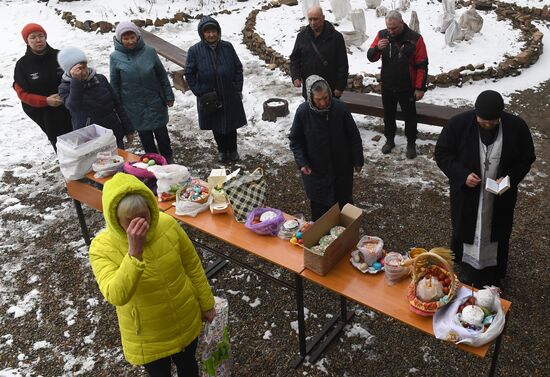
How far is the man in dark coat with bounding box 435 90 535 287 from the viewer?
3.47 metres

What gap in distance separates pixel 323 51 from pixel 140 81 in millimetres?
2102

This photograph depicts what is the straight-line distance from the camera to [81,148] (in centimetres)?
471

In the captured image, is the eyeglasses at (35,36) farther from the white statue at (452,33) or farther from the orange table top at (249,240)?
the white statue at (452,33)

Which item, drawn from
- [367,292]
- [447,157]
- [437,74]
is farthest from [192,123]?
[367,292]

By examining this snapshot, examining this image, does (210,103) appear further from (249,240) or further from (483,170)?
(483,170)

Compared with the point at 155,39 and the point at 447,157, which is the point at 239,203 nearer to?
the point at 447,157

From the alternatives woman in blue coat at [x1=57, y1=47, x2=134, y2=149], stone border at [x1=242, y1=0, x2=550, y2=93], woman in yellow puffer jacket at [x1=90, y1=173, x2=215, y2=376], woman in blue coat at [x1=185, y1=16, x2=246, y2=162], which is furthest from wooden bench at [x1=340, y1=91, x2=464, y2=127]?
woman in yellow puffer jacket at [x1=90, y1=173, x2=215, y2=376]

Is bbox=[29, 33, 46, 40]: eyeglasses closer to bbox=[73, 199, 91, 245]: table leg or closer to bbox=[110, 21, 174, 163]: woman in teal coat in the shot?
bbox=[110, 21, 174, 163]: woman in teal coat

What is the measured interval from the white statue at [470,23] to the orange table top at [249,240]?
6787 mm

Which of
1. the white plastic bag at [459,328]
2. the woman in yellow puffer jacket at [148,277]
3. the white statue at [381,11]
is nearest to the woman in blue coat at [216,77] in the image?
the woman in yellow puffer jacket at [148,277]

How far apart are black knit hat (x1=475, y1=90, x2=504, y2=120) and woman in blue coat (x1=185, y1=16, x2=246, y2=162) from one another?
10.7 feet

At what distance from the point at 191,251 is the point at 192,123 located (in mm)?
5039

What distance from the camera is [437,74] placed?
7871mm

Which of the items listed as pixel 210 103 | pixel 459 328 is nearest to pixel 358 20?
pixel 210 103
